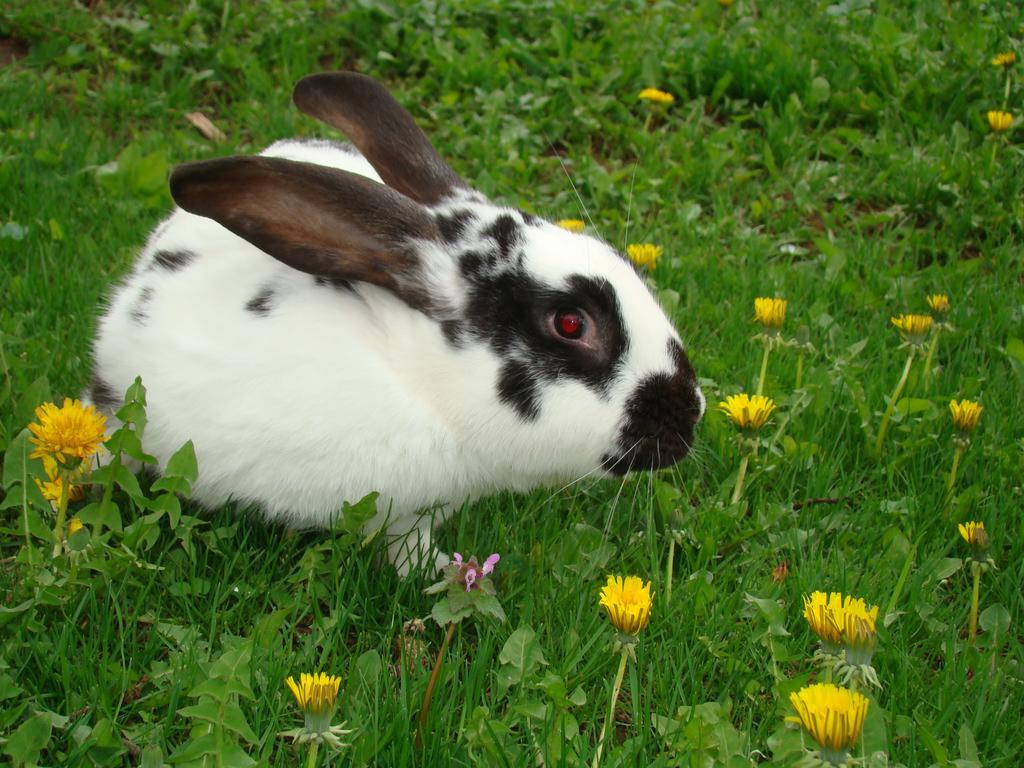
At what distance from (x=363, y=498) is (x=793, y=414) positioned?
4.32 feet

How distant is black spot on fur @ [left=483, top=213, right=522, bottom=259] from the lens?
8.60 feet

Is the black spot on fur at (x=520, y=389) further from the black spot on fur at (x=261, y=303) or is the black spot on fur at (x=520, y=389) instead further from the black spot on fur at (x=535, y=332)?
the black spot on fur at (x=261, y=303)

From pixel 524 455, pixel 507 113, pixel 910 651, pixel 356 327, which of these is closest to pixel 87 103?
pixel 507 113

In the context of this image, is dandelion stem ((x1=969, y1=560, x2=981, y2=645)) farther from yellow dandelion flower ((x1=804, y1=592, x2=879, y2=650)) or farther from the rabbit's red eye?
the rabbit's red eye

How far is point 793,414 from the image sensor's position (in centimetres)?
319

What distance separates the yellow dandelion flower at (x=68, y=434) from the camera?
89.3 inches

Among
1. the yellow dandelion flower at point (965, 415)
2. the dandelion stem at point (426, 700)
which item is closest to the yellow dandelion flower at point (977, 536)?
the yellow dandelion flower at point (965, 415)

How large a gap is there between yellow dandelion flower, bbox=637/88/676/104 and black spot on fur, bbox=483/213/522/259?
2.36m

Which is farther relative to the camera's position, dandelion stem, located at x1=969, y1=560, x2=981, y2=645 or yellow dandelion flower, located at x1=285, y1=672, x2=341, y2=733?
dandelion stem, located at x1=969, y1=560, x2=981, y2=645

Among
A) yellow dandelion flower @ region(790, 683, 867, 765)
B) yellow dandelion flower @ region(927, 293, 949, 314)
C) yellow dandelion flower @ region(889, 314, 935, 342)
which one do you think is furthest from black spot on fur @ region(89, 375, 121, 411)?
yellow dandelion flower @ region(927, 293, 949, 314)

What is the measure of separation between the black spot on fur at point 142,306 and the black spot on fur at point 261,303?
27cm

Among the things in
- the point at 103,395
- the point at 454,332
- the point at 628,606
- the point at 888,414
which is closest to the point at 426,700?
the point at 628,606

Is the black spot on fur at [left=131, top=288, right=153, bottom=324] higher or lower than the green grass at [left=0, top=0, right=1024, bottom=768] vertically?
higher

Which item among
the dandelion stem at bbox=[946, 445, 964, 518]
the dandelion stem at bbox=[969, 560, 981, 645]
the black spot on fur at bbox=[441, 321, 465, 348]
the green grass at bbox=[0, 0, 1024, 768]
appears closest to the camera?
the green grass at bbox=[0, 0, 1024, 768]
